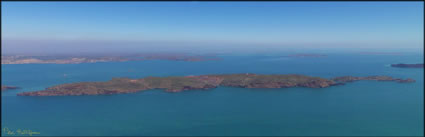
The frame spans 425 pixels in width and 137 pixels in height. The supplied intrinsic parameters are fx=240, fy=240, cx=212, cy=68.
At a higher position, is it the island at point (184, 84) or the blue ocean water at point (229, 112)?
the island at point (184, 84)

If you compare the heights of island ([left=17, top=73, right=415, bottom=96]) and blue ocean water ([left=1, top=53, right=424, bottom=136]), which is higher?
island ([left=17, top=73, right=415, bottom=96])

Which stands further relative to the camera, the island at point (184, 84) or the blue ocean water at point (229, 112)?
the island at point (184, 84)

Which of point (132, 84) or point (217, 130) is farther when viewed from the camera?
point (132, 84)

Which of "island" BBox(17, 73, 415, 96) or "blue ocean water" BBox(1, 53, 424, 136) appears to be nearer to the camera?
"blue ocean water" BBox(1, 53, 424, 136)

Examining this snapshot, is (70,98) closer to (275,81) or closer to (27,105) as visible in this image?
(27,105)

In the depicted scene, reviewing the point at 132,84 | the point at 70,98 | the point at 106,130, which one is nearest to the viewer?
the point at 106,130

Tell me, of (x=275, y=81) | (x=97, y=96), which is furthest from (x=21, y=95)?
(x=275, y=81)

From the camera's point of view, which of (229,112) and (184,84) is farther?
(184,84)

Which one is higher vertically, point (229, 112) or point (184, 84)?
point (184, 84)
